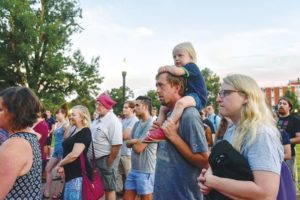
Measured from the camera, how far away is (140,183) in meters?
6.02

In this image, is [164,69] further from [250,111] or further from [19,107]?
[19,107]

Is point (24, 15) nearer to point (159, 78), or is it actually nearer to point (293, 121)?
point (293, 121)

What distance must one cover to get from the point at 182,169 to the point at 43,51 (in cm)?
3643

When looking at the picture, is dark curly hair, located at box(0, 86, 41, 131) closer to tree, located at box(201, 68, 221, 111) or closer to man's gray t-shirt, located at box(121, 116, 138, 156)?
man's gray t-shirt, located at box(121, 116, 138, 156)

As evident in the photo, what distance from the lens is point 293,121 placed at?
25.1ft

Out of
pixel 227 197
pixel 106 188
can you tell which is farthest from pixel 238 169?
pixel 106 188

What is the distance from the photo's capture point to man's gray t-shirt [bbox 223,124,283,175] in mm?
2342

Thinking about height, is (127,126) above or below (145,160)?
above

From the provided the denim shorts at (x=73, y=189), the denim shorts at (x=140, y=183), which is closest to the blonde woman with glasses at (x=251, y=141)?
the denim shorts at (x=73, y=189)

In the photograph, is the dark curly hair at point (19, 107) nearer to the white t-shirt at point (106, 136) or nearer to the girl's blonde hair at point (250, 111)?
the girl's blonde hair at point (250, 111)

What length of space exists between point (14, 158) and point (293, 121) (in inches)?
246

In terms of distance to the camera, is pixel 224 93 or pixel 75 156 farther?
pixel 75 156

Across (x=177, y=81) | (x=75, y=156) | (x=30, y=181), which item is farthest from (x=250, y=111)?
(x=75, y=156)

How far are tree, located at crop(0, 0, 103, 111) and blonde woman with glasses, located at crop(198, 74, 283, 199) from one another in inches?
1354
